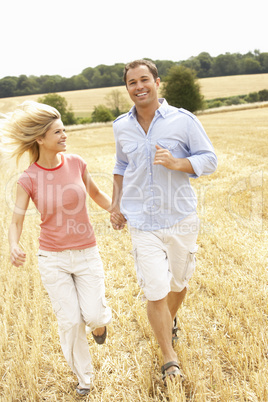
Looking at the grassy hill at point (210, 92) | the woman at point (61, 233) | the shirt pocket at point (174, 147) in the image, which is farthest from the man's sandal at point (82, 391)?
the grassy hill at point (210, 92)

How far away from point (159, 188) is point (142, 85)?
756 millimetres

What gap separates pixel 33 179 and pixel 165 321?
4.48ft

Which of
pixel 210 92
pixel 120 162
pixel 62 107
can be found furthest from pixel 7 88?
pixel 120 162

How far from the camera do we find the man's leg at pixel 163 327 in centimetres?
278

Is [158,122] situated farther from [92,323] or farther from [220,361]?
[220,361]

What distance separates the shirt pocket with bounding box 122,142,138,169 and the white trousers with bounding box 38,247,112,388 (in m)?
0.70

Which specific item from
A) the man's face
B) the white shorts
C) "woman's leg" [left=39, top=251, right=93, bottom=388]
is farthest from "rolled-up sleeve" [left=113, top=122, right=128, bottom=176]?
"woman's leg" [left=39, top=251, right=93, bottom=388]

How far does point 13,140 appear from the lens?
2.93m

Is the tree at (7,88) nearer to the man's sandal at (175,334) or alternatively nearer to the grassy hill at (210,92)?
the grassy hill at (210,92)

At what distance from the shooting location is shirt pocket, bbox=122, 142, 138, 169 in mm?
2937

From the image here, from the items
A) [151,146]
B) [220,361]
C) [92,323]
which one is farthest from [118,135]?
[220,361]

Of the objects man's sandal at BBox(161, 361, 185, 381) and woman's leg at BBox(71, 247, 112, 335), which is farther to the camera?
woman's leg at BBox(71, 247, 112, 335)

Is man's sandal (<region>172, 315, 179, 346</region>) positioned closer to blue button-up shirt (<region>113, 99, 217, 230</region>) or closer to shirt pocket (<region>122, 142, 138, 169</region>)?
blue button-up shirt (<region>113, 99, 217, 230</region>)

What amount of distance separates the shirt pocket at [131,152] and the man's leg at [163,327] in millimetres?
1019
